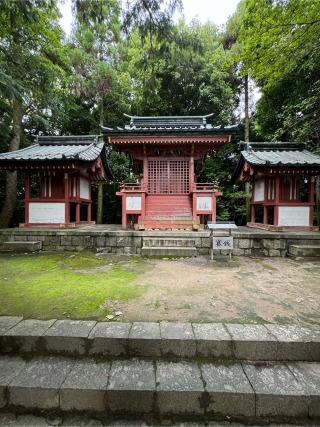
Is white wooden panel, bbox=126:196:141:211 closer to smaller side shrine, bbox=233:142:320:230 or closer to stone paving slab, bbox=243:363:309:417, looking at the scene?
smaller side shrine, bbox=233:142:320:230

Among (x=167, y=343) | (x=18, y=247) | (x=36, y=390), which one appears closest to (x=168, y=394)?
(x=167, y=343)

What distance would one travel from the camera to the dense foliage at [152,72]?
12.0 feet

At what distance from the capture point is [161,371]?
2.25m

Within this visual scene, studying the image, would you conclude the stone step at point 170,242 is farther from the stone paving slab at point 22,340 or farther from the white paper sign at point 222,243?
the stone paving slab at point 22,340

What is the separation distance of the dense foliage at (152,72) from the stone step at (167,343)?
3.51 metres

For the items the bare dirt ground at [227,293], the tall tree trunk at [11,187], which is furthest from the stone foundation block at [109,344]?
the tall tree trunk at [11,187]

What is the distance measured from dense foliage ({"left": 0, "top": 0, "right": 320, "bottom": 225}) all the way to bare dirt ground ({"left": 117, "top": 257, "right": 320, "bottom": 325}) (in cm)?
365

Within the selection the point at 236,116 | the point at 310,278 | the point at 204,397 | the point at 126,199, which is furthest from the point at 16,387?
the point at 236,116

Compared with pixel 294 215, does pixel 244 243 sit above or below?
below

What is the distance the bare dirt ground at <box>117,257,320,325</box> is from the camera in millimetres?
3027

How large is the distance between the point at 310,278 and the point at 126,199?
269 inches

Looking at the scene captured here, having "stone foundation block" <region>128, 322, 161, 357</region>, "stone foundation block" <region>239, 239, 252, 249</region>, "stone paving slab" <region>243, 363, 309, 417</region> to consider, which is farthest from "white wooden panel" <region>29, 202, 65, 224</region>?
"stone paving slab" <region>243, 363, 309, 417</region>

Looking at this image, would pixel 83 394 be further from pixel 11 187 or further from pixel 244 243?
pixel 11 187

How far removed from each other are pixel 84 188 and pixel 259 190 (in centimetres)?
840
